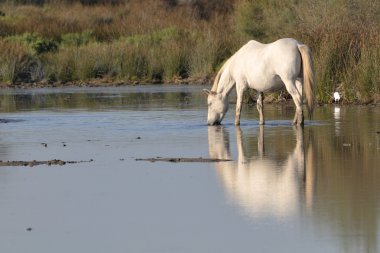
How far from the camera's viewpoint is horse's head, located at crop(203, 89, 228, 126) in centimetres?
1773

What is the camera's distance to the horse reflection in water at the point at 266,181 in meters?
9.13

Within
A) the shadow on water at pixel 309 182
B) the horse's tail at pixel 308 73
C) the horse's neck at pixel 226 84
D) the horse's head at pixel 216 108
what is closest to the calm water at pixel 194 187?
the shadow on water at pixel 309 182

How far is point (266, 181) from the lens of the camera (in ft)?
34.7

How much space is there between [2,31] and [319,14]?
1575 centimetres

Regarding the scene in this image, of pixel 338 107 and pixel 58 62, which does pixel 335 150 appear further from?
pixel 58 62

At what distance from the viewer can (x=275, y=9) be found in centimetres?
3338

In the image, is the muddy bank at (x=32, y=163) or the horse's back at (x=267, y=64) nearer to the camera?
the muddy bank at (x=32, y=163)

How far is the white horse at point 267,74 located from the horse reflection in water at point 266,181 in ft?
8.61

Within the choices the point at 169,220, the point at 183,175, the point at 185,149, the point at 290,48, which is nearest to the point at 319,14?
the point at 290,48

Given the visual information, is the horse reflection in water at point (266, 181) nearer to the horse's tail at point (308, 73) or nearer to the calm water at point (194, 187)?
the calm water at point (194, 187)

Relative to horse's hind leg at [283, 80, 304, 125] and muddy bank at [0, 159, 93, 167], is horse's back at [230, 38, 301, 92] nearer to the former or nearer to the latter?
horse's hind leg at [283, 80, 304, 125]

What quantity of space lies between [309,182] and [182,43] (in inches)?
936

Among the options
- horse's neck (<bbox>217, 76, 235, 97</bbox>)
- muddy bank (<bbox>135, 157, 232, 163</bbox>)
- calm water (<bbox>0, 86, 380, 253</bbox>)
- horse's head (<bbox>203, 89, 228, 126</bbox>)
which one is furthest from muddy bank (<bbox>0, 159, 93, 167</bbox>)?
horse's neck (<bbox>217, 76, 235, 97</bbox>)

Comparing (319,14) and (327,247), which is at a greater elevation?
(319,14)
